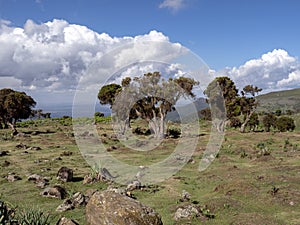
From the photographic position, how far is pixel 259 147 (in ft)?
122

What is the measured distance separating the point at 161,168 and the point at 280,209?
13.4 metres

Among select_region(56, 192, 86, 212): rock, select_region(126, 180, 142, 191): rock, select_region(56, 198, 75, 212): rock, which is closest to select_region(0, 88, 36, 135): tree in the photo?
select_region(126, 180, 142, 191): rock

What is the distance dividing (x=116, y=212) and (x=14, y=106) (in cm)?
4614

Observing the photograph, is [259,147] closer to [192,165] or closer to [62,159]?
[192,165]

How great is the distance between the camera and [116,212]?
1034 centimetres

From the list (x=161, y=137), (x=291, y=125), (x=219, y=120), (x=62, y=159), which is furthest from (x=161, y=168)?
(x=291, y=125)

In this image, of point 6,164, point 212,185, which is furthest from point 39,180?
point 212,185

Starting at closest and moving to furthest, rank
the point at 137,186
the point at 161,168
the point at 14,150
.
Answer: the point at 137,186, the point at 161,168, the point at 14,150

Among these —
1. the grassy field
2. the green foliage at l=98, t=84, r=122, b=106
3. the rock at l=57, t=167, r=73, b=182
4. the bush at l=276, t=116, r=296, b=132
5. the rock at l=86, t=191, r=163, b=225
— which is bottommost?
the grassy field

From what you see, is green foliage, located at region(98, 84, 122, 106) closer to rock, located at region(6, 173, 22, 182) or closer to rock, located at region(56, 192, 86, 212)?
rock, located at region(6, 173, 22, 182)

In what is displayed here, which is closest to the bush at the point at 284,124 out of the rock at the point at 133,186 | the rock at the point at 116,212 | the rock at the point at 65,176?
the rock at the point at 133,186

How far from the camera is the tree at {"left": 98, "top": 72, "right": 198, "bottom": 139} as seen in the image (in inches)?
1809

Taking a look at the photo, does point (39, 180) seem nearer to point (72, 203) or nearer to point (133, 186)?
point (72, 203)

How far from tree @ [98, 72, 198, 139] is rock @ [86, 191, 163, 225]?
34.9 metres
